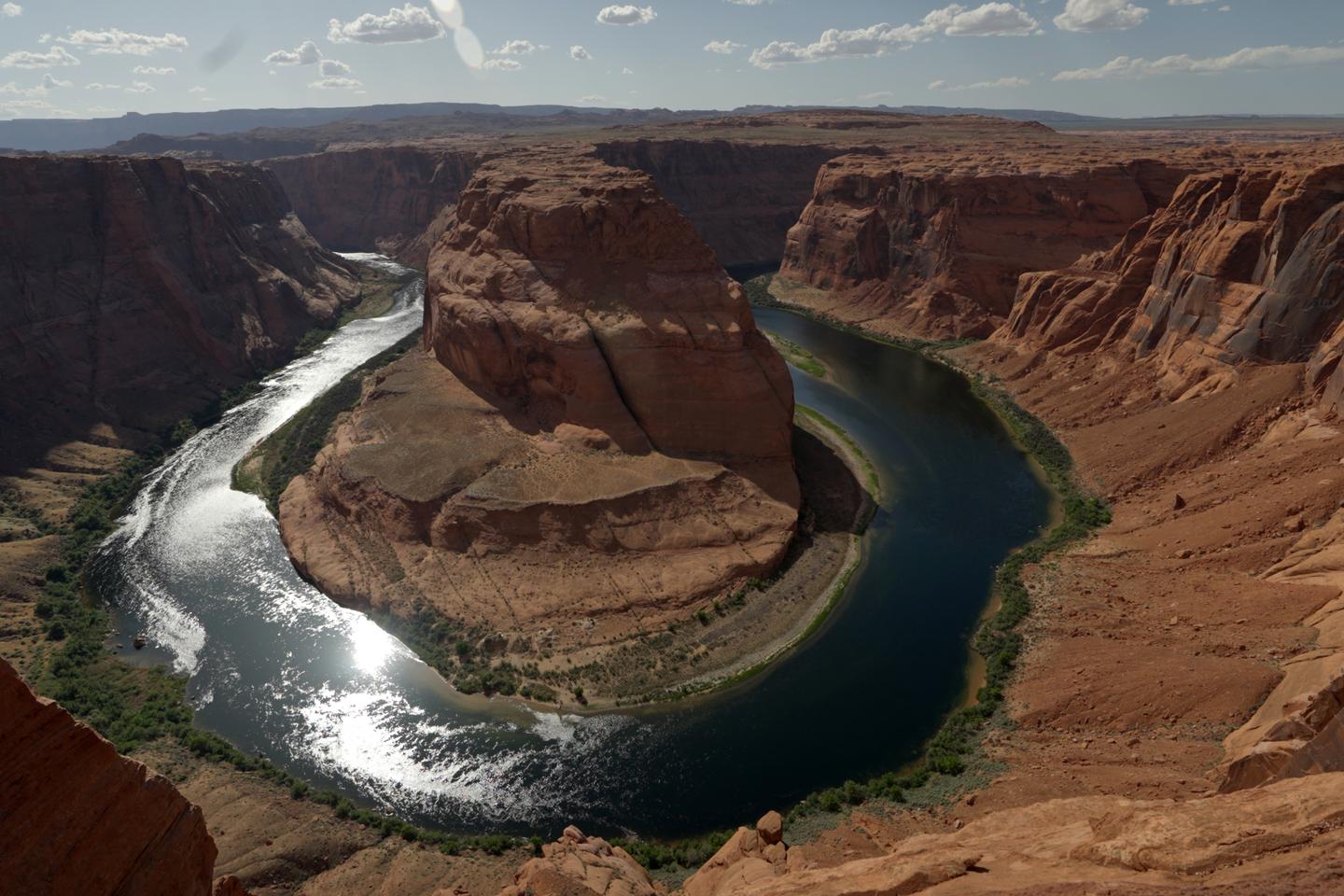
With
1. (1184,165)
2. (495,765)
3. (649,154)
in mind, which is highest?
(649,154)

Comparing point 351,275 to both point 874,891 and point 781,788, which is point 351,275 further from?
point 874,891

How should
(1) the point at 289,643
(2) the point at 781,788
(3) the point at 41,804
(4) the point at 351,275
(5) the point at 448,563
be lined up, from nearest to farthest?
1. (3) the point at 41,804
2. (2) the point at 781,788
3. (1) the point at 289,643
4. (5) the point at 448,563
5. (4) the point at 351,275

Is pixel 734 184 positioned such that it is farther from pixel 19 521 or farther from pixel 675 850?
pixel 675 850

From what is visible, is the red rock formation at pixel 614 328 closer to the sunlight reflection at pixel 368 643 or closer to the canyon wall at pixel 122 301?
the sunlight reflection at pixel 368 643

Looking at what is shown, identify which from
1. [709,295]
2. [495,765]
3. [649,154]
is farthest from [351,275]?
[495,765]

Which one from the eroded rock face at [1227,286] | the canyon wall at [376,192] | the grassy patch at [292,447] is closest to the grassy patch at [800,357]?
the eroded rock face at [1227,286]

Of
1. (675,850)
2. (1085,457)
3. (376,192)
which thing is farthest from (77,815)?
(376,192)

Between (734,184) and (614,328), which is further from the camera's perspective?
(734,184)
